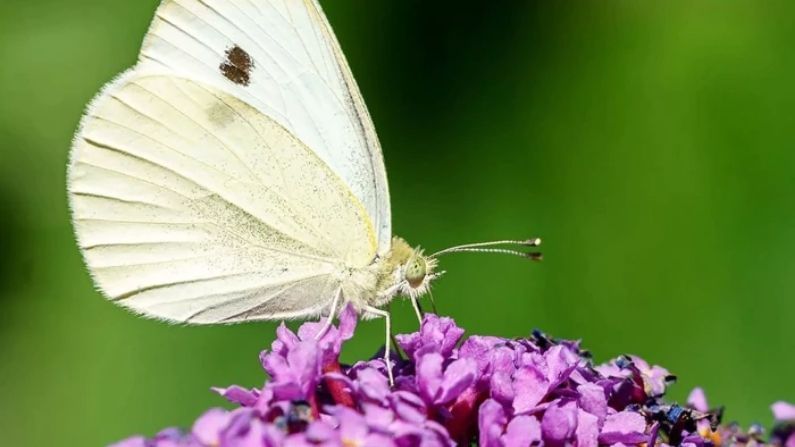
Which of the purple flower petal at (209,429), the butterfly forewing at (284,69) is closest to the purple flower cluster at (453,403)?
the purple flower petal at (209,429)

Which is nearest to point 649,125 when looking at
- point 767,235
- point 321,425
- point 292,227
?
point 767,235

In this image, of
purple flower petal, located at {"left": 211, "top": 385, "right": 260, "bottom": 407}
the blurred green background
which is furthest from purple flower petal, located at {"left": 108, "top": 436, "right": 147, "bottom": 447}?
the blurred green background

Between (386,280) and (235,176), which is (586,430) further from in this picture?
(235,176)

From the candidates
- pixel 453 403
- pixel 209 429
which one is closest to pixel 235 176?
pixel 453 403

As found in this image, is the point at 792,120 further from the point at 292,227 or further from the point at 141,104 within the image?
the point at 141,104

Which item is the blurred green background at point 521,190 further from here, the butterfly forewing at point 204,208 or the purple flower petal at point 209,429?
the purple flower petal at point 209,429

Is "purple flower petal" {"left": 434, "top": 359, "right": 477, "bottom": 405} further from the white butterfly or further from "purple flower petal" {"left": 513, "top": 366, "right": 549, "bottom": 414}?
the white butterfly

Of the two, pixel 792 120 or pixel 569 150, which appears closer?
pixel 792 120
